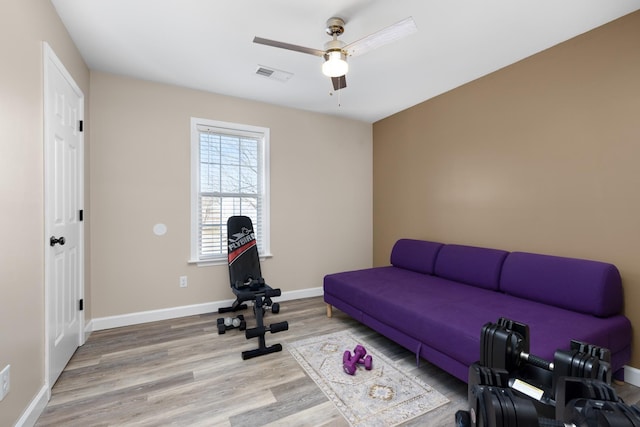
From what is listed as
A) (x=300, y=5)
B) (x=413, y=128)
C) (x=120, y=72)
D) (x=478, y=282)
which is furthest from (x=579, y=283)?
(x=120, y=72)

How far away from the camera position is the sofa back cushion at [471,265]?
2654 millimetres

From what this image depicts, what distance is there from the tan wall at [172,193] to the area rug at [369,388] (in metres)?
1.58

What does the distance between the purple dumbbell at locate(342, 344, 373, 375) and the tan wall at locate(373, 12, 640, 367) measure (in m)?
1.75

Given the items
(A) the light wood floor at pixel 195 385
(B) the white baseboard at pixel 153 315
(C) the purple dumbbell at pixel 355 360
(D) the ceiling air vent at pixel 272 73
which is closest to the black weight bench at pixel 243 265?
(B) the white baseboard at pixel 153 315

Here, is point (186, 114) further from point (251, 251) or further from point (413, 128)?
point (413, 128)

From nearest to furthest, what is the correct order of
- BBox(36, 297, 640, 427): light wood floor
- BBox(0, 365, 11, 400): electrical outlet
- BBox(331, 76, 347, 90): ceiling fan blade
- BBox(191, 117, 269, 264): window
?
1. BBox(0, 365, 11, 400): electrical outlet
2. BBox(36, 297, 640, 427): light wood floor
3. BBox(331, 76, 347, 90): ceiling fan blade
4. BBox(191, 117, 269, 264): window

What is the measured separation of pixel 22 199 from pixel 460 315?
9.07 ft

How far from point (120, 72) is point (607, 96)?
427 cm

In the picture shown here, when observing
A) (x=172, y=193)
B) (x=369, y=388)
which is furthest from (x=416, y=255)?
(x=172, y=193)

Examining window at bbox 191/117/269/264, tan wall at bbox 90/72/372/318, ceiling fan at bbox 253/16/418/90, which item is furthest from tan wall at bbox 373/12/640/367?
window at bbox 191/117/269/264

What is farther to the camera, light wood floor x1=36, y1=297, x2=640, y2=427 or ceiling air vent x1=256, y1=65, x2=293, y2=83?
ceiling air vent x1=256, y1=65, x2=293, y2=83

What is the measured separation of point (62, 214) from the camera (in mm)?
2158

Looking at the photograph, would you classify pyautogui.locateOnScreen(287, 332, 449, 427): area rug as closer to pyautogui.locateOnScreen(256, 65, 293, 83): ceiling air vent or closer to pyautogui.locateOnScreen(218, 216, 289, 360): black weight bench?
pyautogui.locateOnScreen(218, 216, 289, 360): black weight bench

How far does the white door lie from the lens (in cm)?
187
